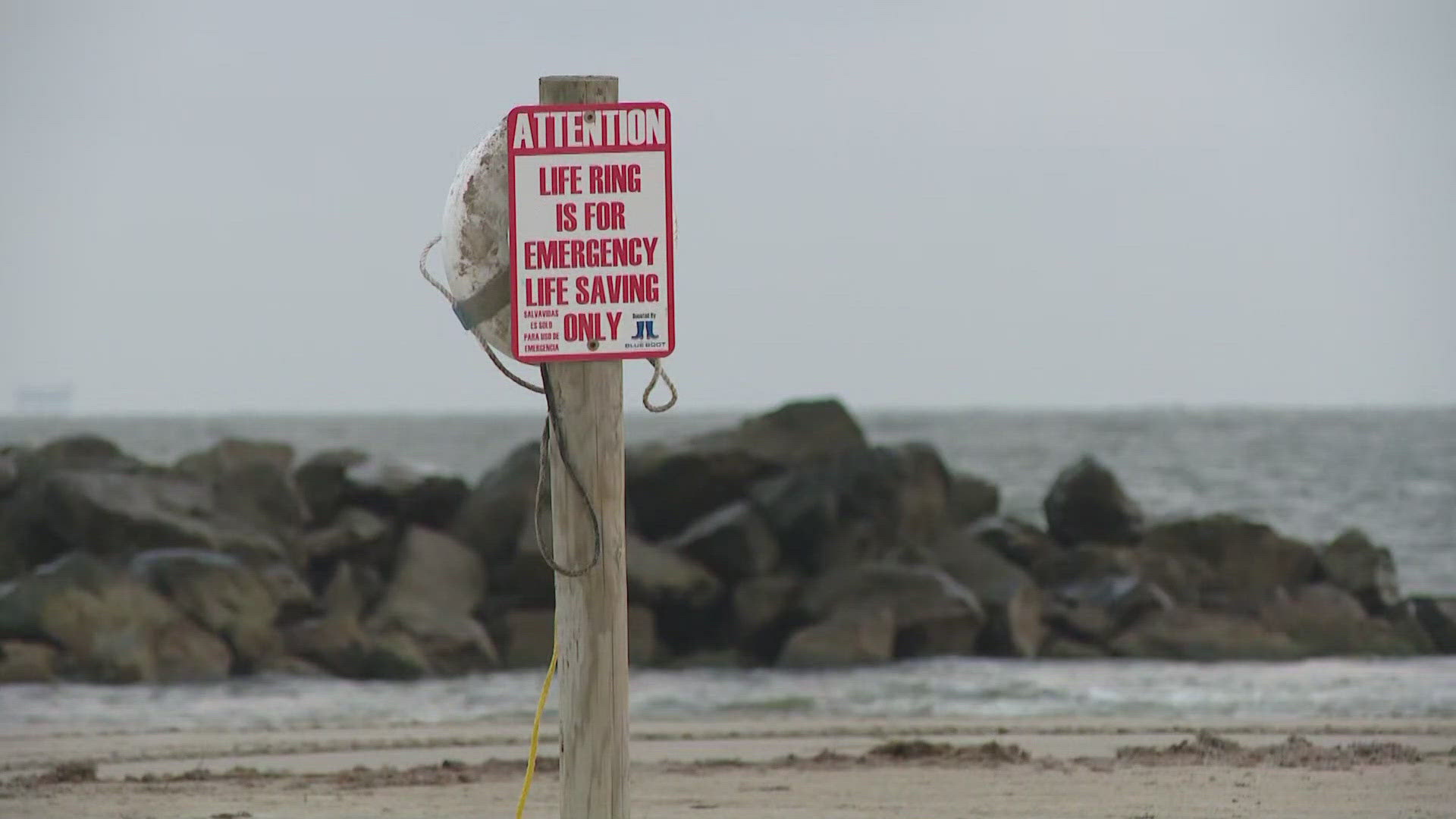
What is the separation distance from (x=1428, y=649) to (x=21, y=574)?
12412mm

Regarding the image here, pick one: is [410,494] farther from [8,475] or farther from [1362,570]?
[1362,570]

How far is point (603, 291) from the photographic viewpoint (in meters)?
4.45

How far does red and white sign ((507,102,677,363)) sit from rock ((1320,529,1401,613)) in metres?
13.5

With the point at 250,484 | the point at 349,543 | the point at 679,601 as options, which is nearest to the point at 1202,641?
the point at 679,601

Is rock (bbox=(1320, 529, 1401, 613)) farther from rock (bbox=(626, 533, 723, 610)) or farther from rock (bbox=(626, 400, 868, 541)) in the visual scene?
rock (bbox=(626, 533, 723, 610))

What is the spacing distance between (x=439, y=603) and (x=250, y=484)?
3.26 meters

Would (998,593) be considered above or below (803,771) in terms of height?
above

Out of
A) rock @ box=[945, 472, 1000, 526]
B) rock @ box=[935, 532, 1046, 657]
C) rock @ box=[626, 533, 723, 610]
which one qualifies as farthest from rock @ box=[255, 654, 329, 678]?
rock @ box=[945, 472, 1000, 526]

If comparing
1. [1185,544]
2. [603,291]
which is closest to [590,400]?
[603,291]

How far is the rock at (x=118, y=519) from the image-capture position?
49.5 ft

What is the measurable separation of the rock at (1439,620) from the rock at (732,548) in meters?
5.85

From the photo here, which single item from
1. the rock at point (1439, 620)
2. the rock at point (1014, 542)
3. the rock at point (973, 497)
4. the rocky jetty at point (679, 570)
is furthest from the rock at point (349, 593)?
the rock at point (1439, 620)

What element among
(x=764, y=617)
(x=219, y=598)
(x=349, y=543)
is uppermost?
(x=349, y=543)

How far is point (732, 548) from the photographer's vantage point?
1530 cm
